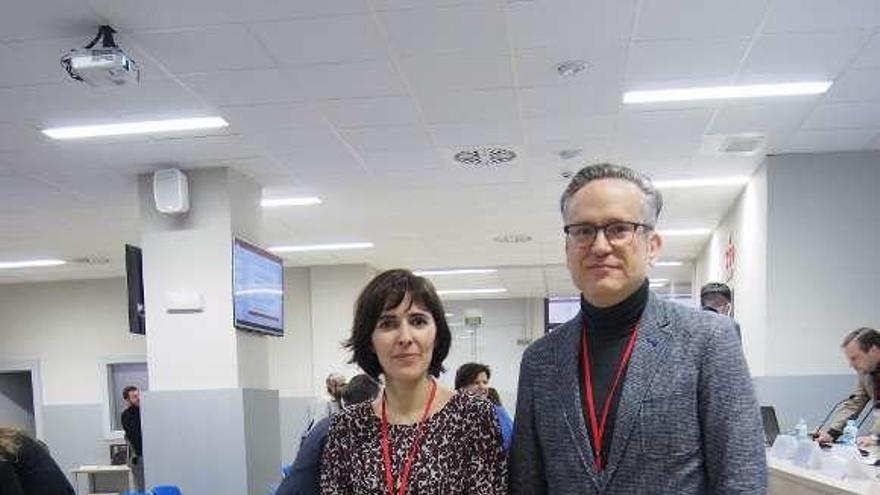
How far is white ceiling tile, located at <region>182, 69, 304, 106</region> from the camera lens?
4.07 metres

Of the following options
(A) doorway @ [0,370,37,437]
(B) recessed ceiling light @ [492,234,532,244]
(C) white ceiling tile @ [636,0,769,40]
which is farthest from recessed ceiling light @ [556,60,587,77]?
(A) doorway @ [0,370,37,437]

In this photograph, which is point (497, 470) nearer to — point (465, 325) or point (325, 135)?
point (325, 135)

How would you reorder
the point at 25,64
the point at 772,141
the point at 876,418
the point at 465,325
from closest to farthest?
1. the point at 25,64
2. the point at 876,418
3. the point at 772,141
4. the point at 465,325

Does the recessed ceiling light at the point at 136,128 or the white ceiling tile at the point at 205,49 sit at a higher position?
the white ceiling tile at the point at 205,49

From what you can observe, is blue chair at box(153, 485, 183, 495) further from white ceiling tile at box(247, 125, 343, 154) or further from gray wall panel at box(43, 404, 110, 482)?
gray wall panel at box(43, 404, 110, 482)

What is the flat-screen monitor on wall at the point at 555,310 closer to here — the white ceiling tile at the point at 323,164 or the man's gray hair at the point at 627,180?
the white ceiling tile at the point at 323,164

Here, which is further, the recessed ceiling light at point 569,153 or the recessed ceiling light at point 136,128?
the recessed ceiling light at point 569,153

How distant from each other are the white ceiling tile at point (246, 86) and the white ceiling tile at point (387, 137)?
2.50 ft

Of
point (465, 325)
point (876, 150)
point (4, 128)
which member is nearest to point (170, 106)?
point (4, 128)

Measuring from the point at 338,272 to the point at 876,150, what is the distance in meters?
7.14

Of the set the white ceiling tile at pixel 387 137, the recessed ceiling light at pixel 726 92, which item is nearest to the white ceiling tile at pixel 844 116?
the recessed ceiling light at pixel 726 92

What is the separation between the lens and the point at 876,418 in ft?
13.8

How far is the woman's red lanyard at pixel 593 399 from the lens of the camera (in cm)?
136

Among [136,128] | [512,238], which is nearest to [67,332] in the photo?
[512,238]
